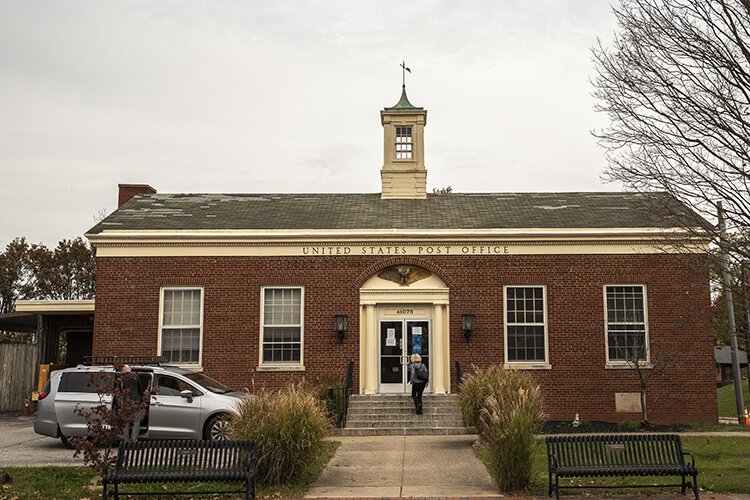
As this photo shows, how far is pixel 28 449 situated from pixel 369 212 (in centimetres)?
1161

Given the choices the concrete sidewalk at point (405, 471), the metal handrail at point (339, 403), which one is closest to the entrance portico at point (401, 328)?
the metal handrail at point (339, 403)

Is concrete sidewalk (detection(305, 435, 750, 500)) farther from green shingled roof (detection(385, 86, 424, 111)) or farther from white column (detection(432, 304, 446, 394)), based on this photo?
green shingled roof (detection(385, 86, 424, 111))

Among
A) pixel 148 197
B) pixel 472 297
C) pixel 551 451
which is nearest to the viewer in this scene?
pixel 551 451

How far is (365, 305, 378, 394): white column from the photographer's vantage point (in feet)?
66.7

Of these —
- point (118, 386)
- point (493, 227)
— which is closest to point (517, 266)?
point (493, 227)

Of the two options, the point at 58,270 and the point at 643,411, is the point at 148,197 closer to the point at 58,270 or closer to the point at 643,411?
the point at 643,411

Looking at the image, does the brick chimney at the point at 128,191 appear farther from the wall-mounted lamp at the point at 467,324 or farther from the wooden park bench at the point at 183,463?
the wooden park bench at the point at 183,463

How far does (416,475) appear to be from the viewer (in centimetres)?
1194

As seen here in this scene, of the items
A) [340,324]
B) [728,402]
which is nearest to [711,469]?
[340,324]

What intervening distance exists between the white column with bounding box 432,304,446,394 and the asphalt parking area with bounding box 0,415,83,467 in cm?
939

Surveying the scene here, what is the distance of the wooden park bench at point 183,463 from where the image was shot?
984 centimetres

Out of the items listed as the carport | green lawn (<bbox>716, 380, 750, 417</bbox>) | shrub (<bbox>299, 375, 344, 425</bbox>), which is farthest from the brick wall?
green lawn (<bbox>716, 380, 750, 417</bbox>)

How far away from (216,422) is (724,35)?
11248 mm

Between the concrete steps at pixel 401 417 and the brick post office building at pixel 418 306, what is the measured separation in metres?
0.86
